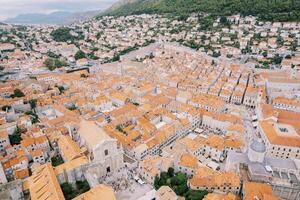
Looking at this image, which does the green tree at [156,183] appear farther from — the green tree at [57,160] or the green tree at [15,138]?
the green tree at [15,138]

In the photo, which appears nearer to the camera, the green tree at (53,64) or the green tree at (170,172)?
the green tree at (170,172)

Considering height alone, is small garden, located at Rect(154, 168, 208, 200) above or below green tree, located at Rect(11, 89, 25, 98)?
below

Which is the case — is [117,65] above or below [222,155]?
above

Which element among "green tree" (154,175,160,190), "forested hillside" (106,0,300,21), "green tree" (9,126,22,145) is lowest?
"green tree" (154,175,160,190)

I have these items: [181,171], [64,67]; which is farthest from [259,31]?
[181,171]

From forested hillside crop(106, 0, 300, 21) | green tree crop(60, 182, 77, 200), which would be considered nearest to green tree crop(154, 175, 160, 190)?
green tree crop(60, 182, 77, 200)

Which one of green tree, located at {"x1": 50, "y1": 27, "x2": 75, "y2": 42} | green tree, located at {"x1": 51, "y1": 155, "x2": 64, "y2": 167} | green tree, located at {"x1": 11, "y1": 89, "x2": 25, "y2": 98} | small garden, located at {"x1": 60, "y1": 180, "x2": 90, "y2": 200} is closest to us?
small garden, located at {"x1": 60, "y1": 180, "x2": 90, "y2": 200}

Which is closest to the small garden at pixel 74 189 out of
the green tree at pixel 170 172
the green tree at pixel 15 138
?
the green tree at pixel 170 172

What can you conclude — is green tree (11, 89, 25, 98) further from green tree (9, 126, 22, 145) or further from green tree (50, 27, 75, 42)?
green tree (50, 27, 75, 42)

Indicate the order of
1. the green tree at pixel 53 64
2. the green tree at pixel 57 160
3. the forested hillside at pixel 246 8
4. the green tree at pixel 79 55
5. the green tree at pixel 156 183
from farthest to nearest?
1. the forested hillside at pixel 246 8
2. the green tree at pixel 79 55
3. the green tree at pixel 53 64
4. the green tree at pixel 57 160
5. the green tree at pixel 156 183

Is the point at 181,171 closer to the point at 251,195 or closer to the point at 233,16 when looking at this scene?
the point at 251,195

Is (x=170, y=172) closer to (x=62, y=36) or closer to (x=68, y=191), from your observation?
(x=68, y=191)
